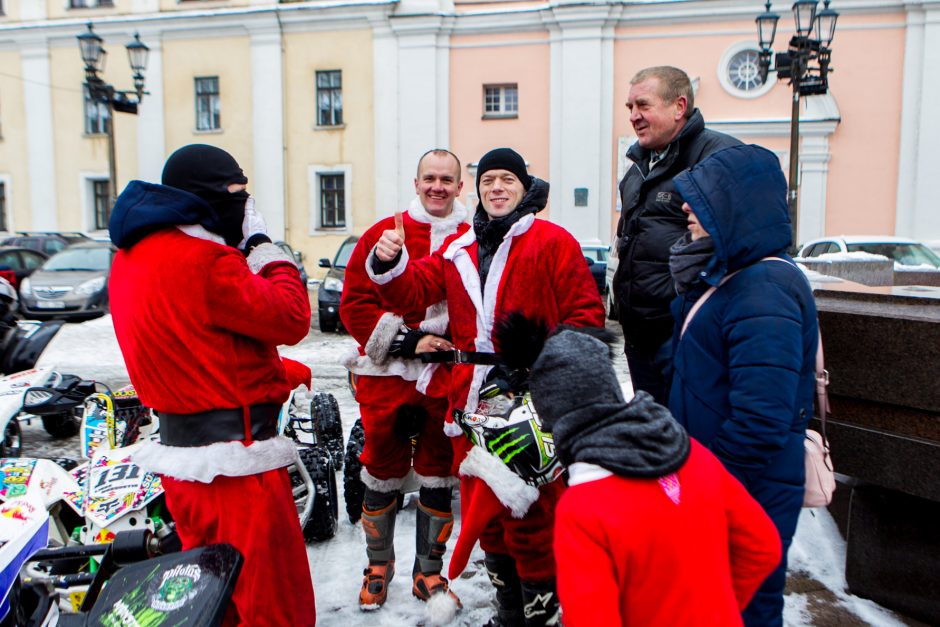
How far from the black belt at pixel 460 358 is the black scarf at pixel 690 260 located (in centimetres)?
68

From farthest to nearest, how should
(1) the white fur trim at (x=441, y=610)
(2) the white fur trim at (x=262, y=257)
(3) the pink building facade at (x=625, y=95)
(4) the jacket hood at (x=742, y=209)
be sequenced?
(3) the pink building facade at (x=625, y=95) → (1) the white fur trim at (x=441, y=610) → (2) the white fur trim at (x=262, y=257) → (4) the jacket hood at (x=742, y=209)

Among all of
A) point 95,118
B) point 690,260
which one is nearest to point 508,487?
point 690,260

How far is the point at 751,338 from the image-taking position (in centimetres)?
203

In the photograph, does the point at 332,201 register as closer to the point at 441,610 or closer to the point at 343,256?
the point at 343,256

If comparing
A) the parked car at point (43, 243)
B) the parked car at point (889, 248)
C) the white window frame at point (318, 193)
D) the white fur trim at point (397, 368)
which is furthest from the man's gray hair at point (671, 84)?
the white window frame at point (318, 193)

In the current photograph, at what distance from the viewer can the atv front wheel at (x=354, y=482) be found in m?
4.22

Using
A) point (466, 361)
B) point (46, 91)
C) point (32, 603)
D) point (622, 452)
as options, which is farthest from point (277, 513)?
point (46, 91)

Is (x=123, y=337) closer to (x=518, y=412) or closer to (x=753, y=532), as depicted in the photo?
(x=518, y=412)

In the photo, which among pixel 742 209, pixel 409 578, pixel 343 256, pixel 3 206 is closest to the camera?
pixel 742 209

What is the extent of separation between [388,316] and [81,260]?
13023 millimetres

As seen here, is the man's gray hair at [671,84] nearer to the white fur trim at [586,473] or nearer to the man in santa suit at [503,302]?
the man in santa suit at [503,302]

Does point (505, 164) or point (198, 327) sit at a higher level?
point (505, 164)

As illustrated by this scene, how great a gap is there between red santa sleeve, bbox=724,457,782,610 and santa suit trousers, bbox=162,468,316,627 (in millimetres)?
1354

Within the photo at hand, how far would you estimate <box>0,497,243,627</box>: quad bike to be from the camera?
1605 millimetres
